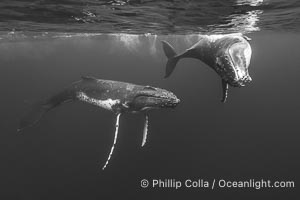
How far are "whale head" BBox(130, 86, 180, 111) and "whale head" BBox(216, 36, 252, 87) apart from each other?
1.59 meters

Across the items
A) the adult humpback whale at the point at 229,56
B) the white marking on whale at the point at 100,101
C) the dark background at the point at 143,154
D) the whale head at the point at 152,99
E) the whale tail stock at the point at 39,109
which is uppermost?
the adult humpback whale at the point at 229,56

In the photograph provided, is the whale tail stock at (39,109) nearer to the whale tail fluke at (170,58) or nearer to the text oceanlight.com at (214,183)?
A: the whale tail fluke at (170,58)

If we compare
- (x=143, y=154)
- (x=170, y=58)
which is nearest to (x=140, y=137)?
(x=143, y=154)

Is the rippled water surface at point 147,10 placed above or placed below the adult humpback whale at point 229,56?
above

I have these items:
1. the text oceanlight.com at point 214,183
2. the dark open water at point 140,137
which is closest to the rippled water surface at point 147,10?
the dark open water at point 140,137

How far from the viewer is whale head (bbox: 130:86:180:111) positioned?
8.63 meters

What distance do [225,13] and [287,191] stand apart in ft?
66.8

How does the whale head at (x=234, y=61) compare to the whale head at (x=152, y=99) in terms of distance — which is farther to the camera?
the whale head at (x=152, y=99)

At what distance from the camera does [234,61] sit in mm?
7656

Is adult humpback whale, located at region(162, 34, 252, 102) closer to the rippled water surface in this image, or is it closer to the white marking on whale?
the white marking on whale

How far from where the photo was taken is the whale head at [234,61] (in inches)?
287

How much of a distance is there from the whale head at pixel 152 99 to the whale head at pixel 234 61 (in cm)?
159

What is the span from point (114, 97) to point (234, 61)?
4.35 metres

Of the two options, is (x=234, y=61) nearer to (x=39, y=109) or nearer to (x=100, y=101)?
(x=100, y=101)
